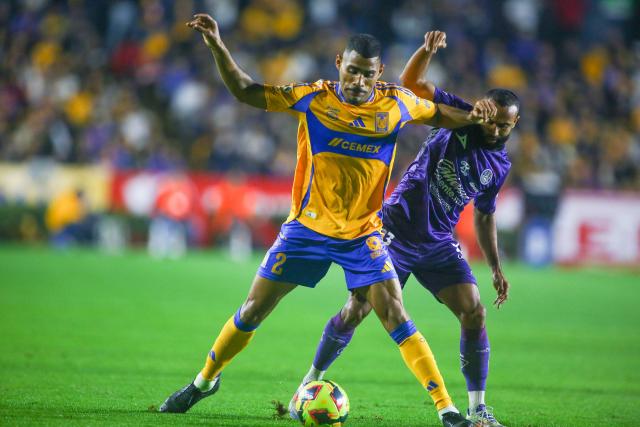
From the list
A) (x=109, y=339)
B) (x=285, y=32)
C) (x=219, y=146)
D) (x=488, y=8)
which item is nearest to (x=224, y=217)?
(x=219, y=146)

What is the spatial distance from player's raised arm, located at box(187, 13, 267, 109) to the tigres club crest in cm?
74

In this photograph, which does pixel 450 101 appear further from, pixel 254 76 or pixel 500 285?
pixel 254 76

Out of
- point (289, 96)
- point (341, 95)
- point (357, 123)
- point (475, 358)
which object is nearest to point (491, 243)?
point (475, 358)

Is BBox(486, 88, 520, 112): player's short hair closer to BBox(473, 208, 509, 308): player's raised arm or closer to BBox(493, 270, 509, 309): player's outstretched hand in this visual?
BBox(473, 208, 509, 308): player's raised arm

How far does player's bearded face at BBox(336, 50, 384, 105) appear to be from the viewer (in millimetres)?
6184

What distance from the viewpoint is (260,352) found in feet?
32.6

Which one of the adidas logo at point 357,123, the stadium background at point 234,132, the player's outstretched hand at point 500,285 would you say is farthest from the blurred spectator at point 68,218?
the adidas logo at point 357,123

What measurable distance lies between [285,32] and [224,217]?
5.51 meters

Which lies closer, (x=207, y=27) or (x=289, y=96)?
(x=207, y=27)

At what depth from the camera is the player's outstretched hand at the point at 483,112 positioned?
21.2 feet

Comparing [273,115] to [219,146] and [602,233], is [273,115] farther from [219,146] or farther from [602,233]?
[602,233]

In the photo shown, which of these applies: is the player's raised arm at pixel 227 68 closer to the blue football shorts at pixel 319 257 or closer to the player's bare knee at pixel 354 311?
the blue football shorts at pixel 319 257

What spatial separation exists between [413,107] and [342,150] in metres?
0.58

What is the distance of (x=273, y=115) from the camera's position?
79.4 feet
